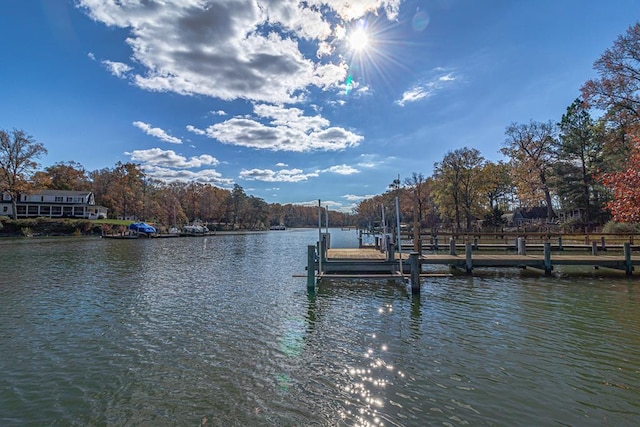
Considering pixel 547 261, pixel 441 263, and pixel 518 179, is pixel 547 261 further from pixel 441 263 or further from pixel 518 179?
pixel 518 179

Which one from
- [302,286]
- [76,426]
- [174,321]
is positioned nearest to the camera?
[76,426]

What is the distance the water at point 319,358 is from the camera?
5.26m

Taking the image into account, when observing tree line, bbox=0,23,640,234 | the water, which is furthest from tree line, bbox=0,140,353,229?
the water

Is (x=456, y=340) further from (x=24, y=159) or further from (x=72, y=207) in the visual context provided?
(x=72, y=207)

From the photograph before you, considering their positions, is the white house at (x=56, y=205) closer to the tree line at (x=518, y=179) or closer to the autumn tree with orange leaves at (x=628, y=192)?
the tree line at (x=518, y=179)

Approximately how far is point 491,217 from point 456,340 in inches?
2418

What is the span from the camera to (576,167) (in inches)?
1720

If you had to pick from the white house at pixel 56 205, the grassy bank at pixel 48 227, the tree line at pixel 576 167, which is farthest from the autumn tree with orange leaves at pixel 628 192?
the white house at pixel 56 205

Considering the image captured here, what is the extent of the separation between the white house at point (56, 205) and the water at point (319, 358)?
2899 inches

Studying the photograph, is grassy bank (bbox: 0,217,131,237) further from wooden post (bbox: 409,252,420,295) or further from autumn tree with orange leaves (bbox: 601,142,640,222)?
autumn tree with orange leaves (bbox: 601,142,640,222)

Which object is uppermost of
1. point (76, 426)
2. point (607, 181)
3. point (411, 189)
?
point (411, 189)

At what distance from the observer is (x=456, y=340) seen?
27.3 ft

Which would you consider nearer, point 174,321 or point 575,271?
point 174,321

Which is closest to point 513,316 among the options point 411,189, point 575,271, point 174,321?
point 174,321
